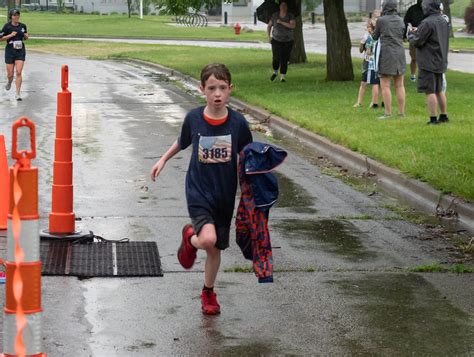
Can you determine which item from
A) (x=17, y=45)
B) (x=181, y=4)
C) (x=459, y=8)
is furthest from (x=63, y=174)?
(x=459, y=8)

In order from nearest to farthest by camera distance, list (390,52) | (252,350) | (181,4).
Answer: (252,350), (390,52), (181,4)

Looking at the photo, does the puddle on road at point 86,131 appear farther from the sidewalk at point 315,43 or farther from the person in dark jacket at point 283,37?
the sidewalk at point 315,43

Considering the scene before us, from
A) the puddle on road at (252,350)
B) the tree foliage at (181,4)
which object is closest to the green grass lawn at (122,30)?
the tree foliage at (181,4)

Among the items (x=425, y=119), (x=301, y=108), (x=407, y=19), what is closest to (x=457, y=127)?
(x=425, y=119)

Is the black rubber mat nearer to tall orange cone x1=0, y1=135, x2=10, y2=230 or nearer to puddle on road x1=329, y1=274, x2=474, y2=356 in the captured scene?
tall orange cone x1=0, y1=135, x2=10, y2=230

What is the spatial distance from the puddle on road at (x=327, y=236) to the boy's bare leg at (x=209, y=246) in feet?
6.81

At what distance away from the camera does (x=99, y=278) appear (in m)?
8.38

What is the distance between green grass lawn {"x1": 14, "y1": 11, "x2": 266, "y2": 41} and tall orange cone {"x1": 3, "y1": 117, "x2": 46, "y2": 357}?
175 ft

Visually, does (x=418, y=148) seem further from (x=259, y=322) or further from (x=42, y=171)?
(x=259, y=322)

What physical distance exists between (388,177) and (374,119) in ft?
15.8

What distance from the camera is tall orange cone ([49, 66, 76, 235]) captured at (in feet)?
31.5

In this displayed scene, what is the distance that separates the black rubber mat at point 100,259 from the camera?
8.53 m

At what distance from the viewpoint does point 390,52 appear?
57.7 ft

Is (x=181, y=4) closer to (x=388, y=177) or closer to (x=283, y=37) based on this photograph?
(x=283, y=37)
